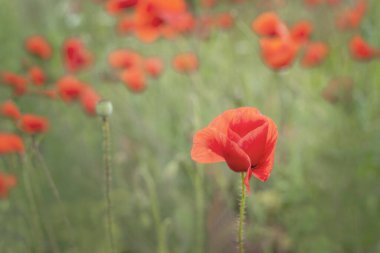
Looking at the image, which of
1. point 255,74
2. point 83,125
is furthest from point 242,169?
point 255,74

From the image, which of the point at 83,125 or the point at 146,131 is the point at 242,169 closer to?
the point at 146,131

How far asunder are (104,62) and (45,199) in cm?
172

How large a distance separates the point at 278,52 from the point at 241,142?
126 centimetres

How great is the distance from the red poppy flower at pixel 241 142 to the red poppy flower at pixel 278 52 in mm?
1192

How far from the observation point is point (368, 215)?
214 cm

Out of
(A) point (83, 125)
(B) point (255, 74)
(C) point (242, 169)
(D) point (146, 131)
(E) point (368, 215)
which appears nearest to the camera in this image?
(C) point (242, 169)

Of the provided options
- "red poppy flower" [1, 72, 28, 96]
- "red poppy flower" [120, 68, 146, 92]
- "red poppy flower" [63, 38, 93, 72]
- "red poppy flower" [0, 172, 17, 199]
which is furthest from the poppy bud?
"red poppy flower" [63, 38, 93, 72]

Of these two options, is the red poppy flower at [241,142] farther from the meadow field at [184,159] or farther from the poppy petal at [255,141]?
the meadow field at [184,159]

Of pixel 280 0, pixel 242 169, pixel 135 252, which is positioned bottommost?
pixel 135 252

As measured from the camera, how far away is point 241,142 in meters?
0.98

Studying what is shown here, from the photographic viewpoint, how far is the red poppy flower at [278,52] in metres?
2.18

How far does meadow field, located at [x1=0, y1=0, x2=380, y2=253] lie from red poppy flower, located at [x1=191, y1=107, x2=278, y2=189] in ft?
1.62

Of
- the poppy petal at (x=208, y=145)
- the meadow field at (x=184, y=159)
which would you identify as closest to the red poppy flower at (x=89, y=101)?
the meadow field at (x=184, y=159)

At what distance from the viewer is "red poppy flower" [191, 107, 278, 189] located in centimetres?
97
